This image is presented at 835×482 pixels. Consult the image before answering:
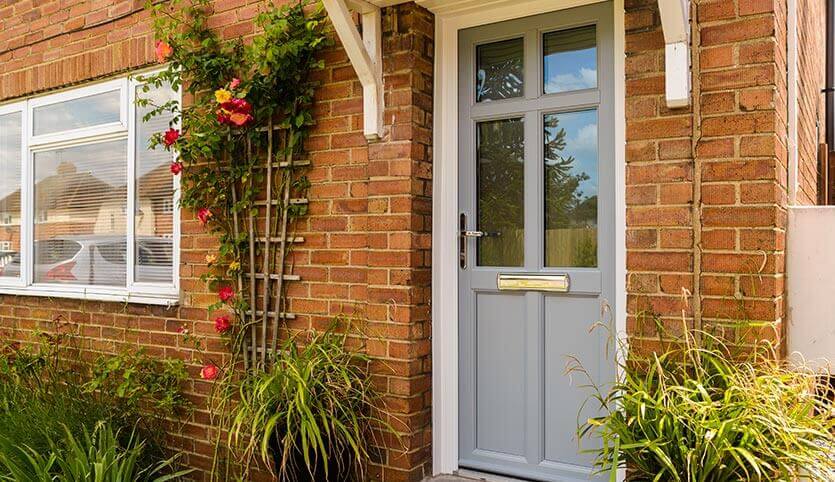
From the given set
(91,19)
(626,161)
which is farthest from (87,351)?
(626,161)

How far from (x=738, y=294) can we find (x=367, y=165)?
171 cm

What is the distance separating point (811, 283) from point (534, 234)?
44.2 inches

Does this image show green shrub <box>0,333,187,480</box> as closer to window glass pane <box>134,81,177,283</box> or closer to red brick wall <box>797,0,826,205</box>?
window glass pane <box>134,81,177,283</box>

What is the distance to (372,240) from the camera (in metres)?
3.36

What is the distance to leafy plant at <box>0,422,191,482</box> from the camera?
3342mm

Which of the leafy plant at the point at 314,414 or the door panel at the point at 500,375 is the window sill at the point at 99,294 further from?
the door panel at the point at 500,375

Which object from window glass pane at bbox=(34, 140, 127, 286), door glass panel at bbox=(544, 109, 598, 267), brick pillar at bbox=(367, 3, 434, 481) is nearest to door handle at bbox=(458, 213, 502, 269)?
brick pillar at bbox=(367, 3, 434, 481)

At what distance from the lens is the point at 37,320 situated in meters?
4.96

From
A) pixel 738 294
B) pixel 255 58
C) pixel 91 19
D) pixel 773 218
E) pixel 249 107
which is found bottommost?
pixel 738 294

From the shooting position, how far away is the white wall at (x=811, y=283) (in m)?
2.78

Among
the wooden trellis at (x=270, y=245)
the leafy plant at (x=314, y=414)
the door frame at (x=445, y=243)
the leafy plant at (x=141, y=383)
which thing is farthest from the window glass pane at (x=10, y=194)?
the door frame at (x=445, y=243)

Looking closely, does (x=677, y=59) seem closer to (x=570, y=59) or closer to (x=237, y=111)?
(x=570, y=59)

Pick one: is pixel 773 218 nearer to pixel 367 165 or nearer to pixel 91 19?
pixel 367 165

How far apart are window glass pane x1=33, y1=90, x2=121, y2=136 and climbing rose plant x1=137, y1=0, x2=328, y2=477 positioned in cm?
67
